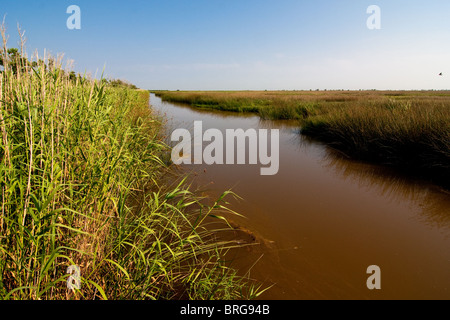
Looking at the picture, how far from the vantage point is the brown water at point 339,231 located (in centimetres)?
208

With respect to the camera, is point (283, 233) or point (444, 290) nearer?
point (444, 290)

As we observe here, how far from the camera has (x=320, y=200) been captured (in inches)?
144

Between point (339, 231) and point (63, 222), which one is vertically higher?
point (63, 222)

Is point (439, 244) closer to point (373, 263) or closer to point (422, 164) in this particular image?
point (373, 263)

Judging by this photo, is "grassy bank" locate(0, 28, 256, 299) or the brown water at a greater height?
"grassy bank" locate(0, 28, 256, 299)

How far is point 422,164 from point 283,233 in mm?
3893

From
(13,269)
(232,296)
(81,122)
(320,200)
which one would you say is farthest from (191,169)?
(13,269)

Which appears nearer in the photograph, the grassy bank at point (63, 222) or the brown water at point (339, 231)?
the grassy bank at point (63, 222)

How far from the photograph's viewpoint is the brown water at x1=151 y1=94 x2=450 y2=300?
6.82ft

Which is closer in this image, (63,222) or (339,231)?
(63,222)

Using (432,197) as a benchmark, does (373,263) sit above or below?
below

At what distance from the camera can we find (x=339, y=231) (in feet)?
9.32

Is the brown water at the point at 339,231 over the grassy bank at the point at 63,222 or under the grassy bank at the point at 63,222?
under

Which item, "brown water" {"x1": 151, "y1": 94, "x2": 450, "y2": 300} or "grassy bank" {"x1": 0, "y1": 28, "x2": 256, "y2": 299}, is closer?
"grassy bank" {"x1": 0, "y1": 28, "x2": 256, "y2": 299}
